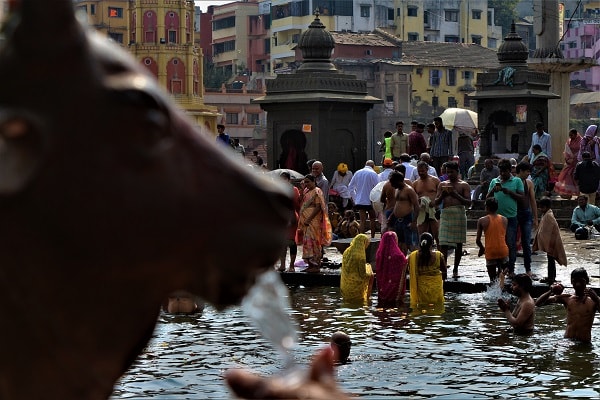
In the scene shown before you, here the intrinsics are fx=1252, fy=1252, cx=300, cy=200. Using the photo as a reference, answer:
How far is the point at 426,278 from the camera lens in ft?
45.8

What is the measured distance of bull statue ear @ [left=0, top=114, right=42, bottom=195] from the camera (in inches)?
52.0

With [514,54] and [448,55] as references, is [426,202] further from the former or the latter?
[448,55]

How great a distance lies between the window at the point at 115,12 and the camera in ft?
297

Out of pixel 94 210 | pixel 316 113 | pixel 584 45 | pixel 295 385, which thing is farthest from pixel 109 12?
pixel 94 210

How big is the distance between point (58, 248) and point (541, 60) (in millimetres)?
32158

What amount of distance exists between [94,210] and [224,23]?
97.9 meters

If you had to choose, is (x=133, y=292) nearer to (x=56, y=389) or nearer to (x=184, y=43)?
(x=56, y=389)

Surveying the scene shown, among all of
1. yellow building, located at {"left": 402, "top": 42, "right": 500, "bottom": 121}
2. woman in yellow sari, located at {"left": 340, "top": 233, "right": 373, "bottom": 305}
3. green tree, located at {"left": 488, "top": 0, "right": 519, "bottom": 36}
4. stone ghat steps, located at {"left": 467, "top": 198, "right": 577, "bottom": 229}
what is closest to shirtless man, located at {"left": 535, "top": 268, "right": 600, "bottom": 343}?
woman in yellow sari, located at {"left": 340, "top": 233, "right": 373, "bottom": 305}

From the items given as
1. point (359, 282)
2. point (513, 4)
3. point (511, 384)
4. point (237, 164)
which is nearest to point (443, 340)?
point (511, 384)

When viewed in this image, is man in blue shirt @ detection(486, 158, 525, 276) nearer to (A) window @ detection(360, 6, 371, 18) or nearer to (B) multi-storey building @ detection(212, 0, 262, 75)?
(A) window @ detection(360, 6, 371, 18)

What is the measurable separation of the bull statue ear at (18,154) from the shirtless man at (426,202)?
49.0ft

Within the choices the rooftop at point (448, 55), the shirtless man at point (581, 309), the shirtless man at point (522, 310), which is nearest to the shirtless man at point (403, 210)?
the shirtless man at point (522, 310)

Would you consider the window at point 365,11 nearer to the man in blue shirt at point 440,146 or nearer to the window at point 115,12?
the window at point 115,12

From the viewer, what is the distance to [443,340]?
1169 cm
